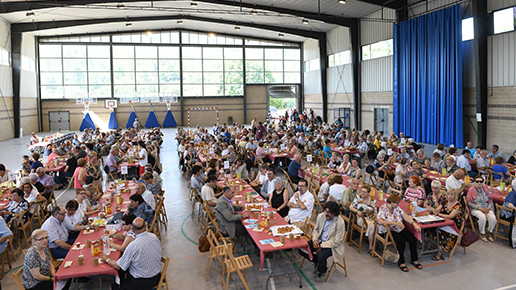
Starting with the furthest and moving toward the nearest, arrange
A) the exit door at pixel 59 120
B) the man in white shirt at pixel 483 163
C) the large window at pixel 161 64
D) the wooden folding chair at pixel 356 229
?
the exit door at pixel 59 120 → the large window at pixel 161 64 → the man in white shirt at pixel 483 163 → the wooden folding chair at pixel 356 229

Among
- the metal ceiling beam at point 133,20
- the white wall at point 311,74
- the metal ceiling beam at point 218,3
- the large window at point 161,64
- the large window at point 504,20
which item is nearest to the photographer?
the large window at point 504,20

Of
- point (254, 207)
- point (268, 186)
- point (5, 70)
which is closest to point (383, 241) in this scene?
point (254, 207)

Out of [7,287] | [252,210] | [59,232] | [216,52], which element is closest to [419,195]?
[252,210]

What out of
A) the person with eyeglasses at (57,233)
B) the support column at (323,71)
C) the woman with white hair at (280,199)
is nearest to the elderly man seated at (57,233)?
the person with eyeglasses at (57,233)

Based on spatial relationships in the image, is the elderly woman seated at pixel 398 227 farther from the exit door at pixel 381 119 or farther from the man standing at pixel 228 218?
the exit door at pixel 381 119

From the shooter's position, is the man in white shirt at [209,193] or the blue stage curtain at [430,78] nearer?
the man in white shirt at [209,193]

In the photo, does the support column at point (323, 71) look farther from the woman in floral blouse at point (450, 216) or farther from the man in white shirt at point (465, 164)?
the woman in floral blouse at point (450, 216)

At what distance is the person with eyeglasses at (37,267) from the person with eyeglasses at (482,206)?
7795 millimetres

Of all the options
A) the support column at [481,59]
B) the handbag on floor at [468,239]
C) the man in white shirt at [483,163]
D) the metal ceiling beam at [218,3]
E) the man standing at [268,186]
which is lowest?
the handbag on floor at [468,239]

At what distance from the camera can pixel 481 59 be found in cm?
1648

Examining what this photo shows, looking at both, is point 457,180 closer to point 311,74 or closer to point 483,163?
point 483,163

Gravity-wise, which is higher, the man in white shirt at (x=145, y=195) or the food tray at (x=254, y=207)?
the man in white shirt at (x=145, y=195)

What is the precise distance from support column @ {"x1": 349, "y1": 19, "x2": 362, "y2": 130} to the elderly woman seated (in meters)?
20.9

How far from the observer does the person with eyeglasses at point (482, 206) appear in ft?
24.4
